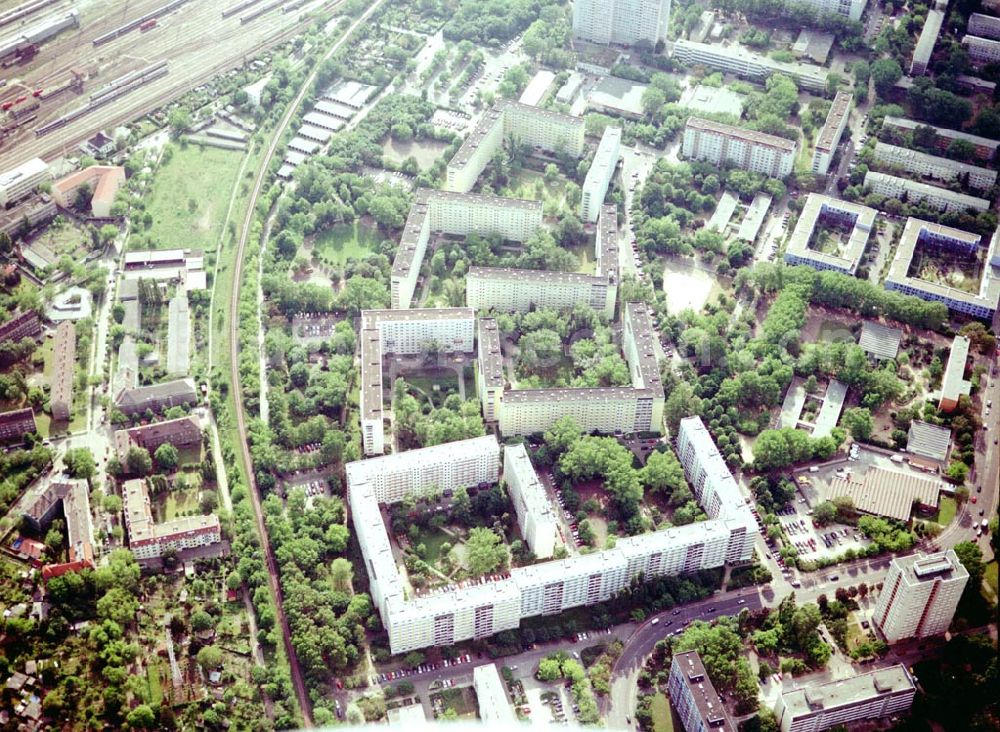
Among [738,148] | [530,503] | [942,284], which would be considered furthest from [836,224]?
[530,503]

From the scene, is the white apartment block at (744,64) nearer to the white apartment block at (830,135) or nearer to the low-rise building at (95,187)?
the white apartment block at (830,135)

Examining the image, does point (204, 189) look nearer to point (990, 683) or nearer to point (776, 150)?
point (776, 150)

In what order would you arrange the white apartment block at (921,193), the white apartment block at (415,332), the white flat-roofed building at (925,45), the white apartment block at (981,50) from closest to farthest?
1. the white apartment block at (415,332)
2. the white apartment block at (921,193)
3. the white flat-roofed building at (925,45)
4. the white apartment block at (981,50)

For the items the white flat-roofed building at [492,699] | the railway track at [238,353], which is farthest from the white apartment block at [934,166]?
the white flat-roofed building at [492,699]

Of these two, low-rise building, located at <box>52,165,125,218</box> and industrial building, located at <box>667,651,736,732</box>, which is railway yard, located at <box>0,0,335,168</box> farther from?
industrial building, located at <box>667,651,736,732</box>

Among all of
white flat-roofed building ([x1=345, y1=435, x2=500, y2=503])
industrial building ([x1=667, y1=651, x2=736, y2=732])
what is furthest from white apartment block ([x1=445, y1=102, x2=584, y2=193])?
industrial building ([x1=667, y1=651, x2=736, y2=732])

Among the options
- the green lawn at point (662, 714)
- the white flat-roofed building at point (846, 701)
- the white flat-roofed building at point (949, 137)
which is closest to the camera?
the white flat-roofed building at point (846, 701)
